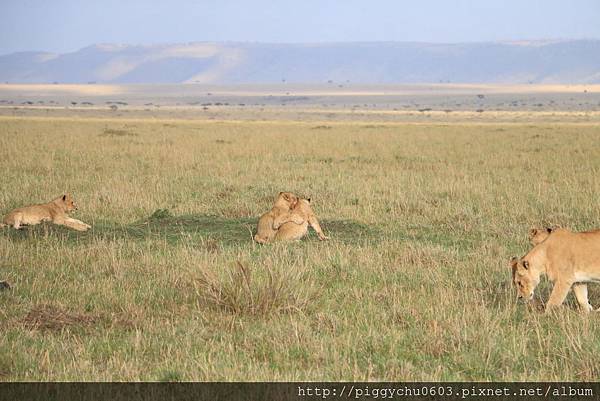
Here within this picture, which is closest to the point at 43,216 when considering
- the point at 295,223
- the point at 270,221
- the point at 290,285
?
the point at 270,221

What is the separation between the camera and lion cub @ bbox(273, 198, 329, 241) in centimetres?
1182

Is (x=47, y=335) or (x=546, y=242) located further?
(x=546, y=242)

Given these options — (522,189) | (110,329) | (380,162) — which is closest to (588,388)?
(110,329)

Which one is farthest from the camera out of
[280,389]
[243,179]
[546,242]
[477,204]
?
[243,179]

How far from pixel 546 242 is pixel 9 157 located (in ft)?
63.8

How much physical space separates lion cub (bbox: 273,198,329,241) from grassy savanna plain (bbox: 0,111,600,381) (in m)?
0.23

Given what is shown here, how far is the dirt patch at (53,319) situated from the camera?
24.8ft

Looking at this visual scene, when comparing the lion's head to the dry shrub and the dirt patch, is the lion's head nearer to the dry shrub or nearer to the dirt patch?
the dry shrub

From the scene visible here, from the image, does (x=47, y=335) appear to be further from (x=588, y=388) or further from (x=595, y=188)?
(x=595, y=188)

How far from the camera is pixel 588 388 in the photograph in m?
6.20

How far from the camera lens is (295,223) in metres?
11.9

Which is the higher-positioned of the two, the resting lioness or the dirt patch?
the resting lioness

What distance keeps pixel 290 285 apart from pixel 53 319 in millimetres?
2173

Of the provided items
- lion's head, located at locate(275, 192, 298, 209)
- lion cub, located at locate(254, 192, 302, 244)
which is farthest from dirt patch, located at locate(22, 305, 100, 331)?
lion's head, located at locate(275, 192, 298, 209)
